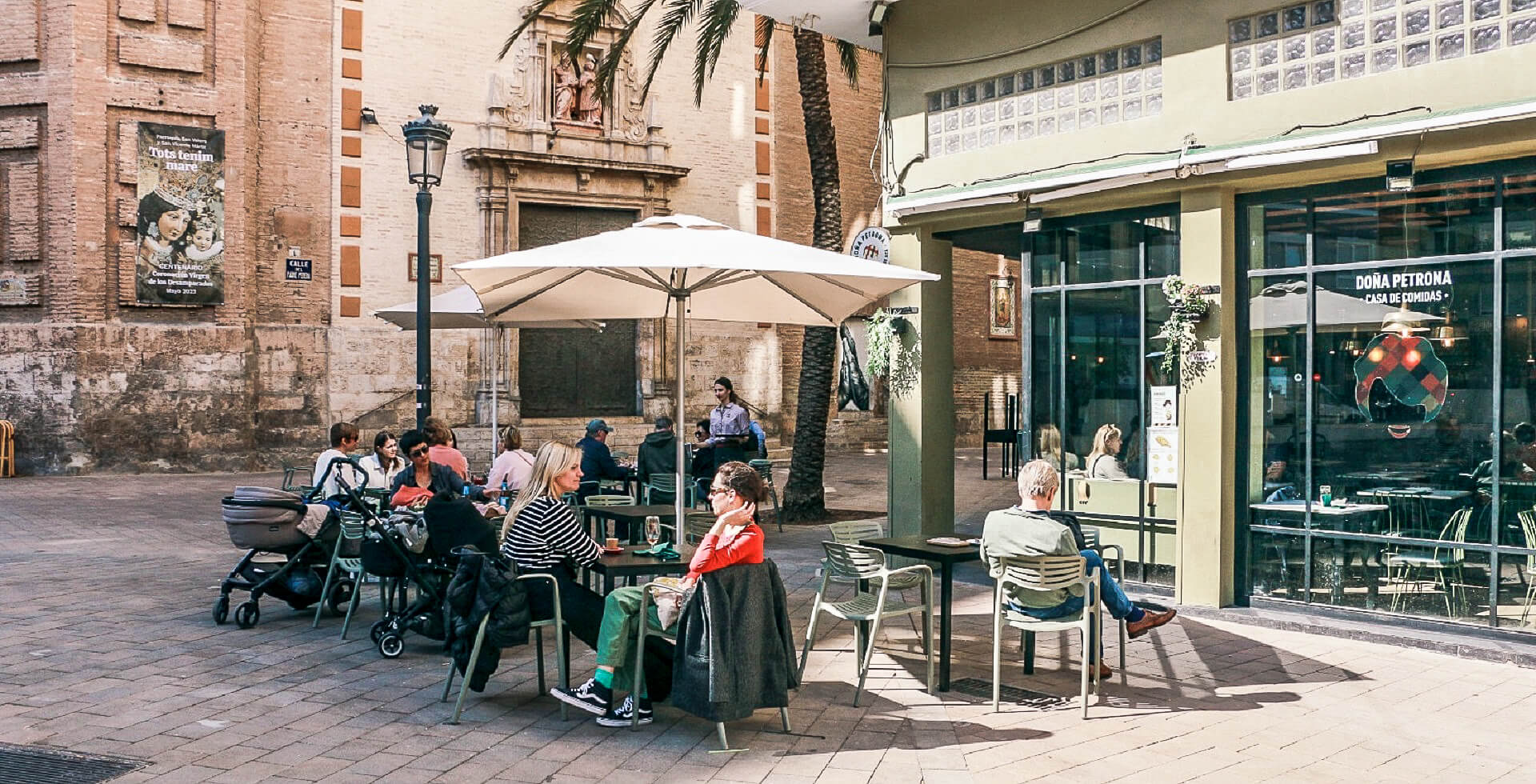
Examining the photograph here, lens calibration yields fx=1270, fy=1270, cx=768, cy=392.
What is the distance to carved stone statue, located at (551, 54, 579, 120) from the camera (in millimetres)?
22812

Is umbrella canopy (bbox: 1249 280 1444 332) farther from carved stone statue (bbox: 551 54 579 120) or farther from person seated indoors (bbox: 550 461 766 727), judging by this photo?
carved stone statue (bbox: 551 54 579 120)

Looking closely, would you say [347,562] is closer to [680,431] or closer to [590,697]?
[680,431]

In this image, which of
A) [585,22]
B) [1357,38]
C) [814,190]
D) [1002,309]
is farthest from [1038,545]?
[1002,309]

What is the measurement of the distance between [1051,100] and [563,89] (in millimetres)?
14317

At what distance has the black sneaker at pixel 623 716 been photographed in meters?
6.11

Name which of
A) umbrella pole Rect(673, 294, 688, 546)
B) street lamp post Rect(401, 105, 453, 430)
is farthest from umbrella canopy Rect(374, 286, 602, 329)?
umbrella pole Rect(673, 294, 688, 546)

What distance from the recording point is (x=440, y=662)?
7.49 m

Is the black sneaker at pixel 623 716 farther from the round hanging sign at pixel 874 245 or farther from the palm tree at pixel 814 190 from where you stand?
the palm tree at pixel 814 190

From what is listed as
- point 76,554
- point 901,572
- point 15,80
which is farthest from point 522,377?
point 901,572

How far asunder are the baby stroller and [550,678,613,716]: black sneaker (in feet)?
8.37

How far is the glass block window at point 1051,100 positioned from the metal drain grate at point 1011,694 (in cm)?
467

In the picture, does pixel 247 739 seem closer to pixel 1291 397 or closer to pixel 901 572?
pixel 901 572

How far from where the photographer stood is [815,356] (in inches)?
584

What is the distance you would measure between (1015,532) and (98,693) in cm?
486
